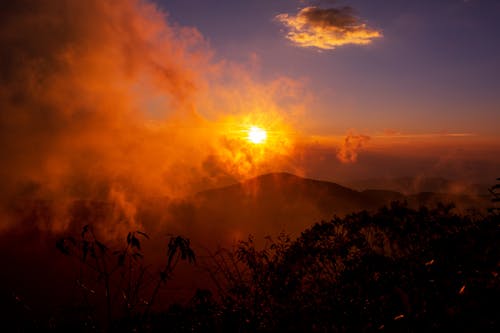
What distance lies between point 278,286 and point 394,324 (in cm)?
788

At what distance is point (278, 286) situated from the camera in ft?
36.3

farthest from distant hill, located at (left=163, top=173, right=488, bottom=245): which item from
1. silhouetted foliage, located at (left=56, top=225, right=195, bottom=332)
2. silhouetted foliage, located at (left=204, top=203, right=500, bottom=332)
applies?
silhouetted foliage, located at (left=56, top=225, right=195, bottom=332)

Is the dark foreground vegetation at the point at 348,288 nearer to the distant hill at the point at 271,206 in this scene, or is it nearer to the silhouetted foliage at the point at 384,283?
the silhouetted foliage at the point at 384,283

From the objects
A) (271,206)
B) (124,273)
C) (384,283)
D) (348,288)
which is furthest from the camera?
(271,206)

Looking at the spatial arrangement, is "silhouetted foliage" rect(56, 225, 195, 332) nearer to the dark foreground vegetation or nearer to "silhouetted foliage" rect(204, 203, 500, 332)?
the dark foreground vegetation

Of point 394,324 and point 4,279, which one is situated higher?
point 394,324

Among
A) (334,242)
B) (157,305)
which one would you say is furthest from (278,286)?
(157,305)

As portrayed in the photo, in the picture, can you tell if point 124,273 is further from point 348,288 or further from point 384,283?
point 384,283

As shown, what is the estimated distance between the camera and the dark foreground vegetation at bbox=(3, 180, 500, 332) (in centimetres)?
339

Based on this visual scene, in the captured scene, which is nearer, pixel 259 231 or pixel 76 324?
pixel 76 324

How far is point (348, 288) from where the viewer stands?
9305mm

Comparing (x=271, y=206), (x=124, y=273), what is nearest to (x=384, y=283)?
(x=124, y=273)

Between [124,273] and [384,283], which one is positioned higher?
[124,273]

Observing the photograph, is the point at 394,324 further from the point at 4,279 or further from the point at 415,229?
the point at 4,279
